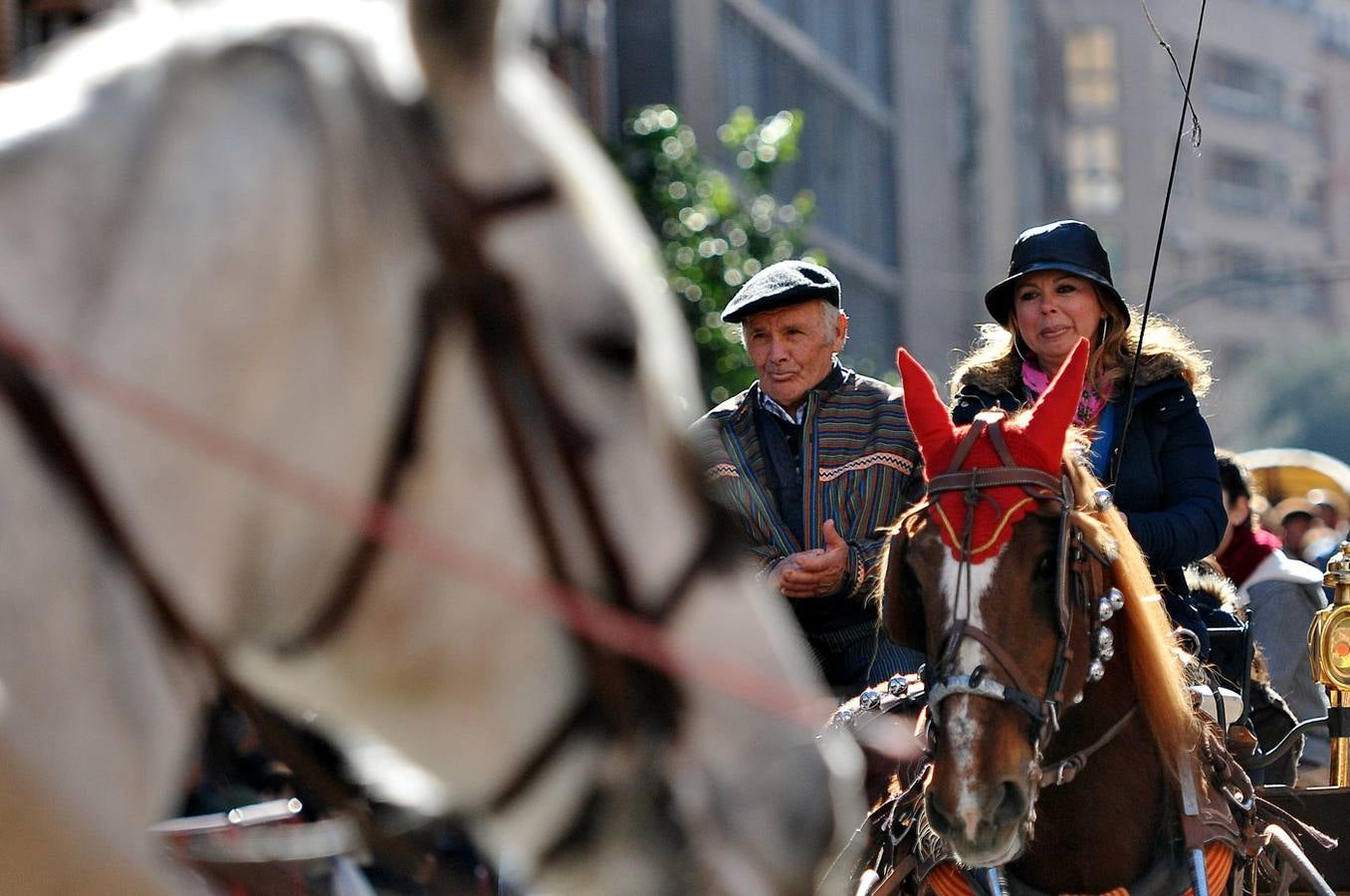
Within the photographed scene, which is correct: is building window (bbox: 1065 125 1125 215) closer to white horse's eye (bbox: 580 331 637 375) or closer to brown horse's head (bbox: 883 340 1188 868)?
brown horse's head (bbox: 883 340 1188 868)

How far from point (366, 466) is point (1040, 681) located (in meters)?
2.95

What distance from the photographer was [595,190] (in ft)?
5.82

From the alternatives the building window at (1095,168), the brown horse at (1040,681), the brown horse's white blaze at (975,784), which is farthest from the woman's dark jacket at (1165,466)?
the building window at (1095,168)

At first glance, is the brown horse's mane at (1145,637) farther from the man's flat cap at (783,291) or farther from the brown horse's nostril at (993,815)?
the man's flat cap at (783,291)

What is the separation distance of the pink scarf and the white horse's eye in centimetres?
367

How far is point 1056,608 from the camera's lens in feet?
14.4

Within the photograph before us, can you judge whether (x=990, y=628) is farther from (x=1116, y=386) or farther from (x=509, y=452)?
(x=509, y=452)

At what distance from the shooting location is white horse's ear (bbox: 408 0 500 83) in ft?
5.32

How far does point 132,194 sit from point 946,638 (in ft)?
9.71

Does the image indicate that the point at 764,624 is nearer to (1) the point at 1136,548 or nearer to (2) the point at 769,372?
(1) the point at 1136,548

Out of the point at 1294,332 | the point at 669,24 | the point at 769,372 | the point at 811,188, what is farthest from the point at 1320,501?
the point at 1294,332

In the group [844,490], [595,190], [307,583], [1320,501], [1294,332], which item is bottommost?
[1294,332]

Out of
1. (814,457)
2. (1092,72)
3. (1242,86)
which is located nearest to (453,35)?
(814,457)

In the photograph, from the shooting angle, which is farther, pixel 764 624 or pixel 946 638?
pixel 946 638
